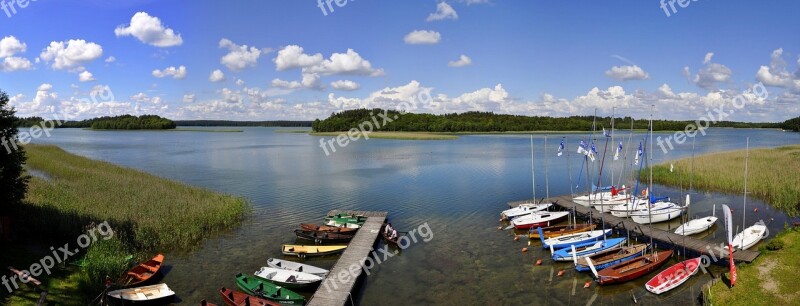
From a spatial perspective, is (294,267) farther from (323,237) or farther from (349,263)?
(323,237)

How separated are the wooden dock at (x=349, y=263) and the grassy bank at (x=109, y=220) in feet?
30.2

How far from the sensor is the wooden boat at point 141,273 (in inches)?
841

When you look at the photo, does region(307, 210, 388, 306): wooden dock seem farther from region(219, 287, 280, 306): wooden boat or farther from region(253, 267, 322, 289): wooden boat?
region(219, 287, 280, 306): wooden boat

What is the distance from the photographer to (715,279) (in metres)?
21.9

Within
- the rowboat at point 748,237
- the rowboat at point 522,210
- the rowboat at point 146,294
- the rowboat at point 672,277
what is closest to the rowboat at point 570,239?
the rowboat at point 672,277

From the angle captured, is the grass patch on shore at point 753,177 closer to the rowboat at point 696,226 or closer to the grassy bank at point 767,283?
the rowboat at point 696,226

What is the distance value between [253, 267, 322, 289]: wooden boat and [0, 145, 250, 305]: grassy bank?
264 inches

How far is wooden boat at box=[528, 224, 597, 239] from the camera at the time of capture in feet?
97.0

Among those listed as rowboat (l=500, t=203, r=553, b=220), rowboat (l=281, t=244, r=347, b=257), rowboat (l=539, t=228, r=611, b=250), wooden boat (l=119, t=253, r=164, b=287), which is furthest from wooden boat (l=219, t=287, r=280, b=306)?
rowboat (l=500, t=203, r=553, b=220)

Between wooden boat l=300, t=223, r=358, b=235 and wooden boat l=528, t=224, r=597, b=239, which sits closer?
wooden boat l=528, t=224, r=597, b=239

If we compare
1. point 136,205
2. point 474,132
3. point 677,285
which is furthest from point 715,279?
point 474,132

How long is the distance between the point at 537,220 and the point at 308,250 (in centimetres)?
1555

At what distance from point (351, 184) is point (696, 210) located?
32.0 metres

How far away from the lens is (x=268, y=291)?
2048 centimetres
